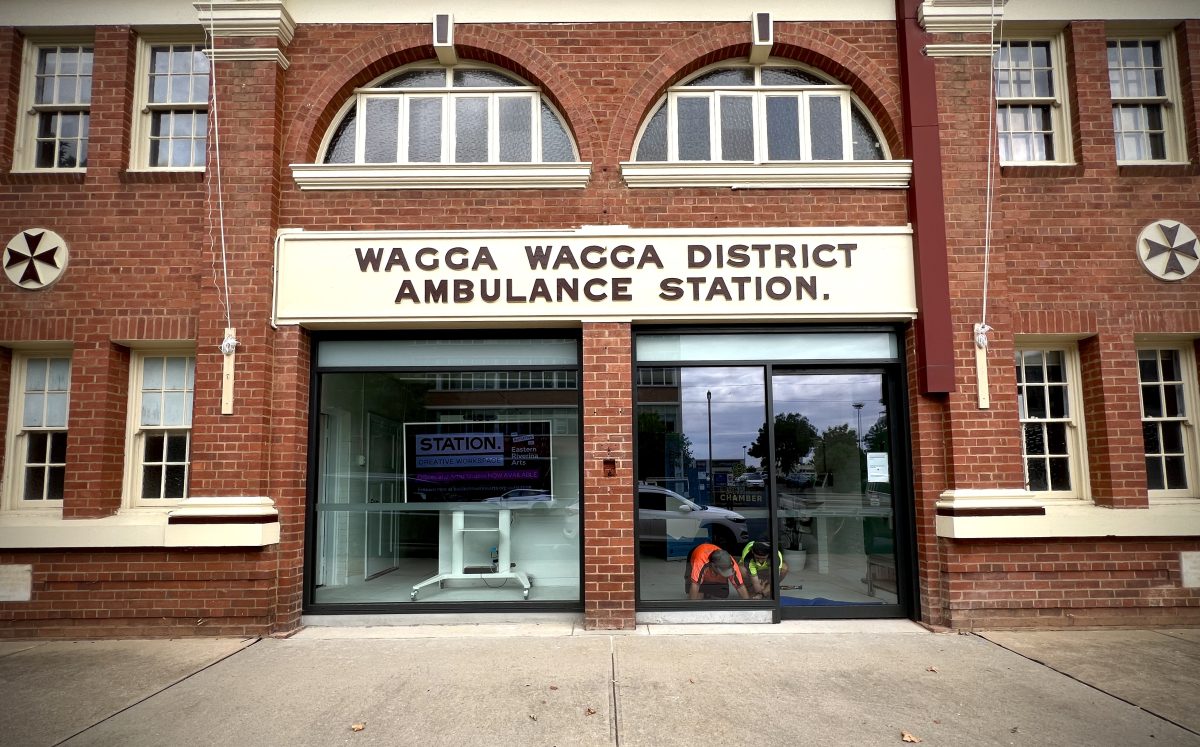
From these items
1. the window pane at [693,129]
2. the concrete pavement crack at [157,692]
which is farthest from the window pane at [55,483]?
the window pane at [693,129]

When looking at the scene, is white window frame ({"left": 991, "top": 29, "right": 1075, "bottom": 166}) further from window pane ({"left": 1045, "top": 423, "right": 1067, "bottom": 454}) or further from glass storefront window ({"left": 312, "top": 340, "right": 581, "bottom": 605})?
glass storefront window ({"left": 312, "top": 340, "right": 581, "bottom": 605})

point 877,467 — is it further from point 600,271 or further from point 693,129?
point 693,129

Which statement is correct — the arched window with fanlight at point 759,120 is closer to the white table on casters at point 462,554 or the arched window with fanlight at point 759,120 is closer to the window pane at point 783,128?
the window pane at point 783,128

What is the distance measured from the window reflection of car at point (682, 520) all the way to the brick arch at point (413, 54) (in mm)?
3445

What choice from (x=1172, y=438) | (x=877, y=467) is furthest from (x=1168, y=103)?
(x=877, y=467)

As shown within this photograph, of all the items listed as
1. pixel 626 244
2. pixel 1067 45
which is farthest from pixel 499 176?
pixel 1067 45

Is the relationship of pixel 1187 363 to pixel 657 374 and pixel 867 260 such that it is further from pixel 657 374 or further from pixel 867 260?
pixel 657 374

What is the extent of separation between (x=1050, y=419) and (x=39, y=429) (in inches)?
394

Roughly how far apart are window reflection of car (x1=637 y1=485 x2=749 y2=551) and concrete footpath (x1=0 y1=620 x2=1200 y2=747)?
855 mm

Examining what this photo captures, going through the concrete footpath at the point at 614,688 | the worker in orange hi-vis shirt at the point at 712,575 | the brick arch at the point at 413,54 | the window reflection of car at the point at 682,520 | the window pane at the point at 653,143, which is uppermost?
the brick arch at the point at 413,54

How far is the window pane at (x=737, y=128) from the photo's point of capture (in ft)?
24.7

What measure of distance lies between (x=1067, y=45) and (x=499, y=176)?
5941 mm

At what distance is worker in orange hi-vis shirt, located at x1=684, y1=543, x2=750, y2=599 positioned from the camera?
7.05 metres

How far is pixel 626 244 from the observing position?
7125mm
